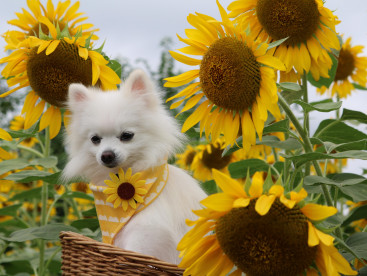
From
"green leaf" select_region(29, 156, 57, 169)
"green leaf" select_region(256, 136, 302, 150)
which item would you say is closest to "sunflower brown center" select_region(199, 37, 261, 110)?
"green leaf" select_region(256, 136, 302, 150)

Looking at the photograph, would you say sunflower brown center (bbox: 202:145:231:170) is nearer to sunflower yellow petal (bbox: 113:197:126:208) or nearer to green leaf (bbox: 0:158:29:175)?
green leaf (bbox: 0:158:29:175)

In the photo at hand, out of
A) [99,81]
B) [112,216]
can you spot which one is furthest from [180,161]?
[112,216]

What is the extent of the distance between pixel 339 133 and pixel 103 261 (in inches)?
38.3

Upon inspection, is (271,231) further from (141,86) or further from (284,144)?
(141,86)

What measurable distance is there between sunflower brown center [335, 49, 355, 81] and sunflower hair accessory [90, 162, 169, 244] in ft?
5.28

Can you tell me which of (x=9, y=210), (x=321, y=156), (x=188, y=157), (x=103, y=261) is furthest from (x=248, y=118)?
(x=188, y=157)

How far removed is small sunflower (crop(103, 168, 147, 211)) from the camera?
1708 mm

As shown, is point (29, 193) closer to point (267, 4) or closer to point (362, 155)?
point (267, 4)

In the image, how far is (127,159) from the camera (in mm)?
1764

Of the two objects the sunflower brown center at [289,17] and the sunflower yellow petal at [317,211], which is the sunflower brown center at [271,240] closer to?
the sunflower yellow petal at [317,211]

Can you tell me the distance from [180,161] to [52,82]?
180 cm

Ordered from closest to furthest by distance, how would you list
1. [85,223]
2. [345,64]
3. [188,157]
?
1. [85,223]
2. [345,64]
3. [188,157]

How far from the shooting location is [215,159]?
10.2 ft

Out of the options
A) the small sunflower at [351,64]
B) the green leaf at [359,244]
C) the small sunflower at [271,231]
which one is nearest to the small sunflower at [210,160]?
the small sunflower at [351,64]
